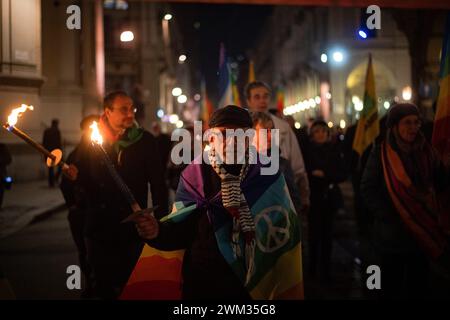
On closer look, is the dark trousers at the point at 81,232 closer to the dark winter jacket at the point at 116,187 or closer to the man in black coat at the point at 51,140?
the dark winter jacket at the point at 116,187

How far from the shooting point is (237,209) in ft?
12.6

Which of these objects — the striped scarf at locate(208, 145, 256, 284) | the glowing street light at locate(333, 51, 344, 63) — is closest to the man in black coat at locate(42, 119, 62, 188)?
the striped scarf at locate(208, 145, 256, 284)

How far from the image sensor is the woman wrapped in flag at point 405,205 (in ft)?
17.0

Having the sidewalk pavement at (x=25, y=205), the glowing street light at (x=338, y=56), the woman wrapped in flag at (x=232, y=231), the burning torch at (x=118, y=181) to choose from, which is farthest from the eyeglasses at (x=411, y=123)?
the glowing street light at (x=338, y=56)

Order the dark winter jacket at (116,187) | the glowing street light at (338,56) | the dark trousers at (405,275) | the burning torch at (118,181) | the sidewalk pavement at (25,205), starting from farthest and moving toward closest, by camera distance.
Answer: the glowing street light at (338,56) < the sidewalk pavement at (25,205) < the dark trousers at (405,275) < the dark winter jacket at (116,187) < the burning torch at (118,181)

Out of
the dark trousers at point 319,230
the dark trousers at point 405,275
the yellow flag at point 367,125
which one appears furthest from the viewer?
the yellow flag at point 367,125

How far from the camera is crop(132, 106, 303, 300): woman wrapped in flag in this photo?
3.86 meters

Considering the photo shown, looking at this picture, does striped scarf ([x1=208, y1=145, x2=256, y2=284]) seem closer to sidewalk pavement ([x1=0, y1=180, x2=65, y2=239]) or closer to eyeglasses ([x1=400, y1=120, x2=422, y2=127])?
eyeglasses ([x1=400, y1=120, x2=422, y2=127])

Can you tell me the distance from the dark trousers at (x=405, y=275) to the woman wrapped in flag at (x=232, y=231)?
1.47 metres

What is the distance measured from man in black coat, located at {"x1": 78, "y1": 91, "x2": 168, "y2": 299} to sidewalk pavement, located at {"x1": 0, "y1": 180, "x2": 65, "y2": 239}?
5.85m

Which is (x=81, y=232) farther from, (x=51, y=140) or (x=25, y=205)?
(x=51, y=140)

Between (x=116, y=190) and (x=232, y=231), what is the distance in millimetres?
1536

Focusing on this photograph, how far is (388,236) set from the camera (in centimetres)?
522

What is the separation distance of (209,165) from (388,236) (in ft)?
6.26
